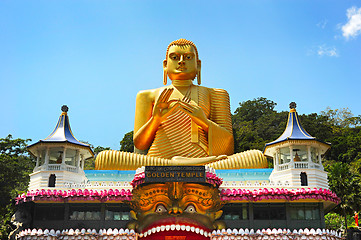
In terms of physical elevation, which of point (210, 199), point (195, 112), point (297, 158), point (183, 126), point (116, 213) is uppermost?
point (195, 112)

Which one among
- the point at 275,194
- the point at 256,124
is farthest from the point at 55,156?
the point at 256,124

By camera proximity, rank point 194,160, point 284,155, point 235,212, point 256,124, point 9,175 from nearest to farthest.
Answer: point 235,212 → point 284,155 → point 194,160 → point 9,175 → point 256,124

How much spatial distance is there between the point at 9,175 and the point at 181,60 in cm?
1317

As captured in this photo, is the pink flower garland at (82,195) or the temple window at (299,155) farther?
the temple window at (299,155)

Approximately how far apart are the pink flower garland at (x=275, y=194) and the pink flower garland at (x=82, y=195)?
3.95m

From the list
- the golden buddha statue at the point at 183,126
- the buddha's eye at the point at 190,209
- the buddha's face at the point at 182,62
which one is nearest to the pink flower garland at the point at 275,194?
the buddha's eye at the point at 190,209

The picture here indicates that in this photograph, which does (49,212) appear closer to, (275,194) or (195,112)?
(195,112)

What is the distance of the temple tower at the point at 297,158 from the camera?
18.1m

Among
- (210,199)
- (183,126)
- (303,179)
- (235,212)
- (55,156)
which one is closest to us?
(210,199)

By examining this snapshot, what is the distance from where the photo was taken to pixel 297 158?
64.4 ft

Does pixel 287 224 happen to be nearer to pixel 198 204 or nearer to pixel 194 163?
pixel 198 204

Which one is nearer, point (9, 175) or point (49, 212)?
point (49, 212)

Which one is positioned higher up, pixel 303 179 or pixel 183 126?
pixel 183 126

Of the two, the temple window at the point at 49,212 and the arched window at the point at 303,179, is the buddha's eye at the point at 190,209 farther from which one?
the temple window at the point at 49,212
